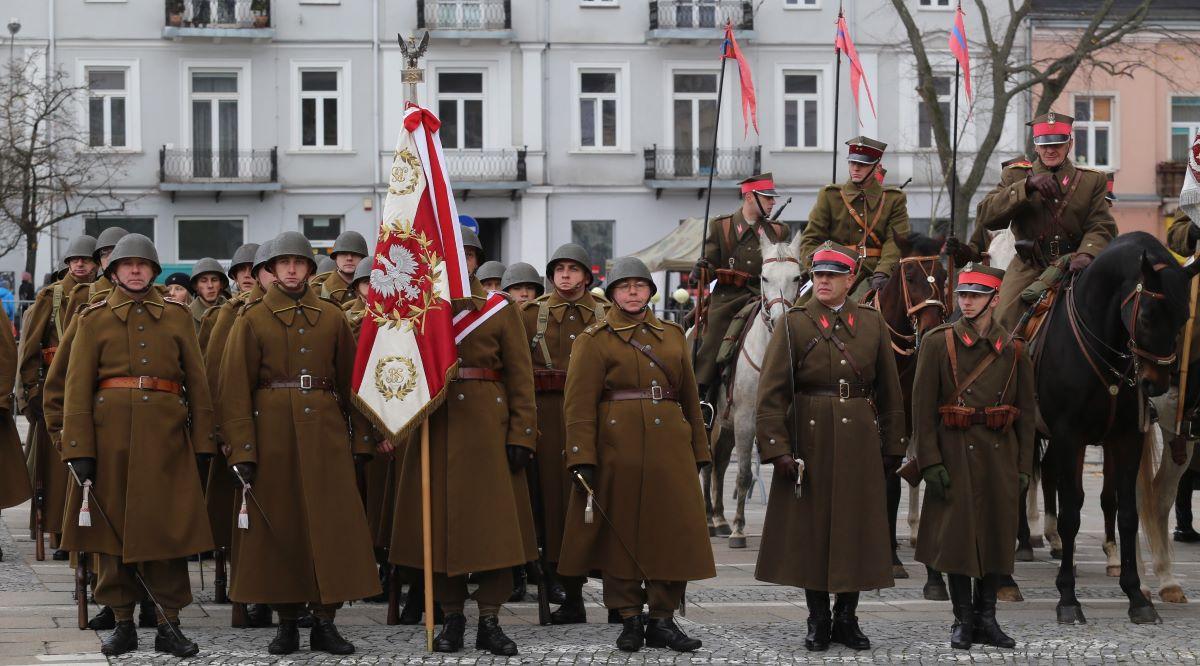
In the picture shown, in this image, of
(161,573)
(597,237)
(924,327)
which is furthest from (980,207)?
(597,237)

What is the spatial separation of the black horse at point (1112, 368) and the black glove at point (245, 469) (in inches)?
192

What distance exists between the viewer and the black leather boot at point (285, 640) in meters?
9.14

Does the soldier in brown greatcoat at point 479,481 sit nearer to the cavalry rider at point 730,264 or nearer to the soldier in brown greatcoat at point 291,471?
the soldier in brown greatcoat at point 291,471

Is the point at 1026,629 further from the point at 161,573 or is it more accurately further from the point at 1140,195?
the point at 1140,195

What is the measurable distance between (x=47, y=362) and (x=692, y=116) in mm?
27368

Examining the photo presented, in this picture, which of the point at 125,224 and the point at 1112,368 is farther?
the point at 125,224

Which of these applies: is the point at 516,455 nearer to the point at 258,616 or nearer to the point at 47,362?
the point at 258,616

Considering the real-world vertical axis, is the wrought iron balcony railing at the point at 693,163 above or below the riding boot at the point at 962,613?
above

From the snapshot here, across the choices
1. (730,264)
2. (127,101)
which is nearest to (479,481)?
(730,264)

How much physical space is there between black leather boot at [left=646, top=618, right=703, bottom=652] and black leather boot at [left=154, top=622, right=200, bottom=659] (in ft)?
8.03

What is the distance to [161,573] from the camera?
9227 mm

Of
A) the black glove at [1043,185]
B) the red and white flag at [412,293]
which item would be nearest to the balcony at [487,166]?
the black glove at [1043,185]

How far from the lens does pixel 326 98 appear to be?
38.5m

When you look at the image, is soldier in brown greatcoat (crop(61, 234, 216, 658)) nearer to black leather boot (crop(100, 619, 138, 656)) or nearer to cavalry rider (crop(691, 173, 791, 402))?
black leather boot (crop(100, 619, 138, 656))
